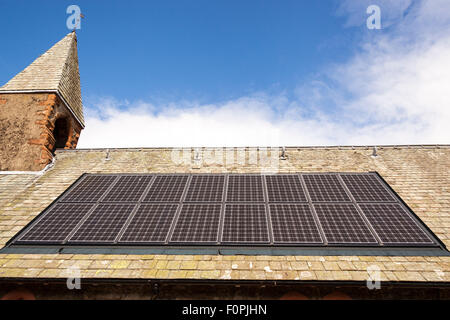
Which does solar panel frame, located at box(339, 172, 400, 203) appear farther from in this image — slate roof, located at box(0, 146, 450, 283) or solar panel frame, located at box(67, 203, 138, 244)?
solar panel frame, located at box(67, 203, 138, 244)

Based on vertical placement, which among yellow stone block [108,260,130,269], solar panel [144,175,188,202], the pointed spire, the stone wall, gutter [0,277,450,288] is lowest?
gutter [0,277,450,288]

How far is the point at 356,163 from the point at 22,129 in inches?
556

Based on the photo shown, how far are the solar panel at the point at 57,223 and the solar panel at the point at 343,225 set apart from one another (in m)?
6.50

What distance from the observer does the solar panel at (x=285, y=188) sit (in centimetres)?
776

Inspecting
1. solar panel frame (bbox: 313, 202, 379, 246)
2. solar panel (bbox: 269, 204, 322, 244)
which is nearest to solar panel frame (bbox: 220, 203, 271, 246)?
solar panel (bbox: 269, 204, 322, 244)

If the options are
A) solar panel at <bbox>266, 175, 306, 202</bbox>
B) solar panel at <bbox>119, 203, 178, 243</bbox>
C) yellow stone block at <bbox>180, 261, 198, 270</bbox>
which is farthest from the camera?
solar panel at <bbox>266, 175, 306, 202</bbox>

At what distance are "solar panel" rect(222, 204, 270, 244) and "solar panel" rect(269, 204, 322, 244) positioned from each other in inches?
10.5

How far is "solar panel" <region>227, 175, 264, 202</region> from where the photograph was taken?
782 centimetres

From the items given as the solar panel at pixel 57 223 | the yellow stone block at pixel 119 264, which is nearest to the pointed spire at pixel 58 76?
the solar panel at pixel 57 223

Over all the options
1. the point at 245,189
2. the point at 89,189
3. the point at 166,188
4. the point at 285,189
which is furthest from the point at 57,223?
the point at 285,189

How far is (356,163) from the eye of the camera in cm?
1010

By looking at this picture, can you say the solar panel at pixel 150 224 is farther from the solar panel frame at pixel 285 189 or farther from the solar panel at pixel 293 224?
the solar panel frame at pixel 285 189

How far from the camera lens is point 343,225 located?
662cm
